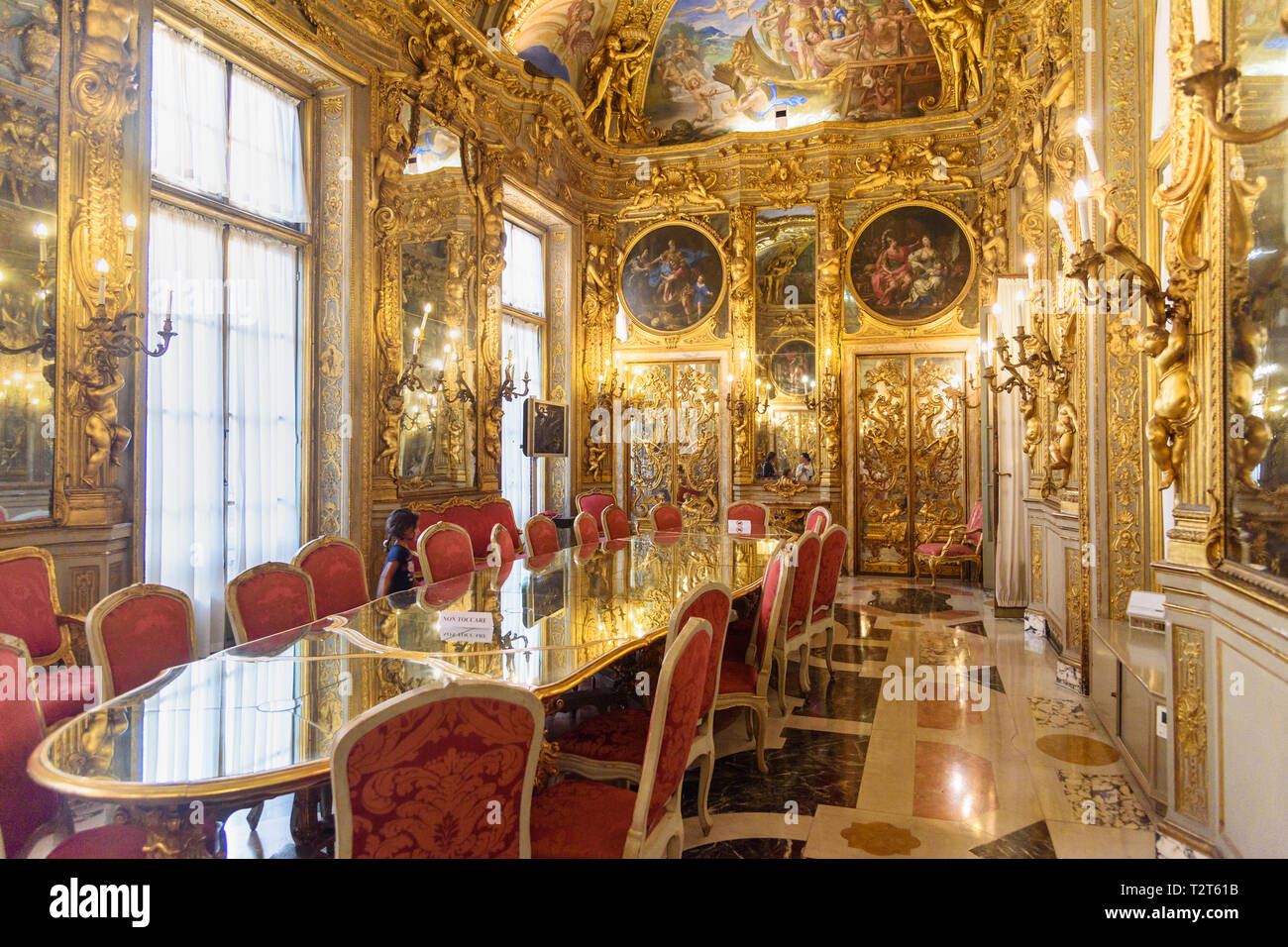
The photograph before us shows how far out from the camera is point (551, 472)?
1049cm

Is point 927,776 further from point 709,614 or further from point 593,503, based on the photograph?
point 593,503

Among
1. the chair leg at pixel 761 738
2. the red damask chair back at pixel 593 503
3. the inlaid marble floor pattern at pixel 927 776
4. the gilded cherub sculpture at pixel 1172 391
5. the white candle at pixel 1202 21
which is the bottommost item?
the inlaid marble floor pattern at pixel 927 776

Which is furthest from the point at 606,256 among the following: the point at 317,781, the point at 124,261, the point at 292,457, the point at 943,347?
the point at 317,781

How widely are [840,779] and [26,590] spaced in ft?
13.3

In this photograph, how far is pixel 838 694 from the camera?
499cm

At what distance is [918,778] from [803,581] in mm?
1212

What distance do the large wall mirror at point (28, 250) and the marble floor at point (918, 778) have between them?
5.92 feet

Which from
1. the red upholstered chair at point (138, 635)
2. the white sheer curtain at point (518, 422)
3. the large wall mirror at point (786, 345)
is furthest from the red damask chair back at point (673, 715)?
the large wall mirror at point (786, 345)

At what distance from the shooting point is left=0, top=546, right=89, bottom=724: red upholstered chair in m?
3.56

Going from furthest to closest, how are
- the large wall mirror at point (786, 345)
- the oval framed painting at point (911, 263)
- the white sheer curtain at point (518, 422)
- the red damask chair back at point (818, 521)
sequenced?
1. the large wall mirror at point (786, 345)
2. the oval framed painting at point (911, 263)
3. the white sheer curtain at point (518, 422)
4. the red damask chair back at point (818, 521)

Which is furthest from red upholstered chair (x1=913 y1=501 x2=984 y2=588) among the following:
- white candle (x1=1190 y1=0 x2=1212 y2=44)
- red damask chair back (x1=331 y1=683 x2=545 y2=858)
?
red damask chair back (x1=331 y1=683 x2=545 y2=858)

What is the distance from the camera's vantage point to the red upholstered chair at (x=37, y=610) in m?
3.56

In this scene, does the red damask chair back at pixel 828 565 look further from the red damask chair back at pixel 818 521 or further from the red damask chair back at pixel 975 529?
the red damask chair back at pixel 975 529

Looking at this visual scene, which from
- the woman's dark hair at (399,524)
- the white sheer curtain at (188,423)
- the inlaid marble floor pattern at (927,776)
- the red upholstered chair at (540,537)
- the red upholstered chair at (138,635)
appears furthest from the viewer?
the red upholstered chair at (540,537)
